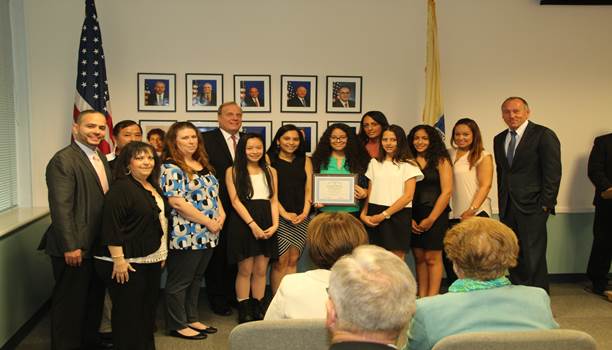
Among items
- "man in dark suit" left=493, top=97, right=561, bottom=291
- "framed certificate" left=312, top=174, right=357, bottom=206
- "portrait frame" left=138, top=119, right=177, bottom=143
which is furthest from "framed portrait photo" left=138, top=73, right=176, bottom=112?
"man in dark suit" left=493, top=97, right=561, bottom=291

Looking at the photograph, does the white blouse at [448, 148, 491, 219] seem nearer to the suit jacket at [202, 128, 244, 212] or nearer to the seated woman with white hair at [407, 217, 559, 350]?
the suit jacket at [202, 128, 244, 212]

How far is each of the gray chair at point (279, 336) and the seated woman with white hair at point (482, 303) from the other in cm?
37

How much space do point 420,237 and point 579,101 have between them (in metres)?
2.45

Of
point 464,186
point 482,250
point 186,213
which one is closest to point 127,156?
point 186,213

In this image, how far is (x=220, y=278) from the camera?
4695 millimetres

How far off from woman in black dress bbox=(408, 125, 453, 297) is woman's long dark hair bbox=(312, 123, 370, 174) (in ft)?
1.59

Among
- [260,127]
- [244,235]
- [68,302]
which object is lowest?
[68,302]

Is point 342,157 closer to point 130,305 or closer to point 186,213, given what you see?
point 186,213

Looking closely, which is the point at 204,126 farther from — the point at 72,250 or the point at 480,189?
the point at 480,189

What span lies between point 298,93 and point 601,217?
3.08m

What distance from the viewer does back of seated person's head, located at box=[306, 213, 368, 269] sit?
2.21 meters

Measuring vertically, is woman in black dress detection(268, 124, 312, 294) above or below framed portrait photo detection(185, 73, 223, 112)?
below

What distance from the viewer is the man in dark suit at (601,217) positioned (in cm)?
509

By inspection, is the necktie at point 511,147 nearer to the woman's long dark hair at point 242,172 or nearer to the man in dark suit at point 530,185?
the man in dark suit at point 530,185
